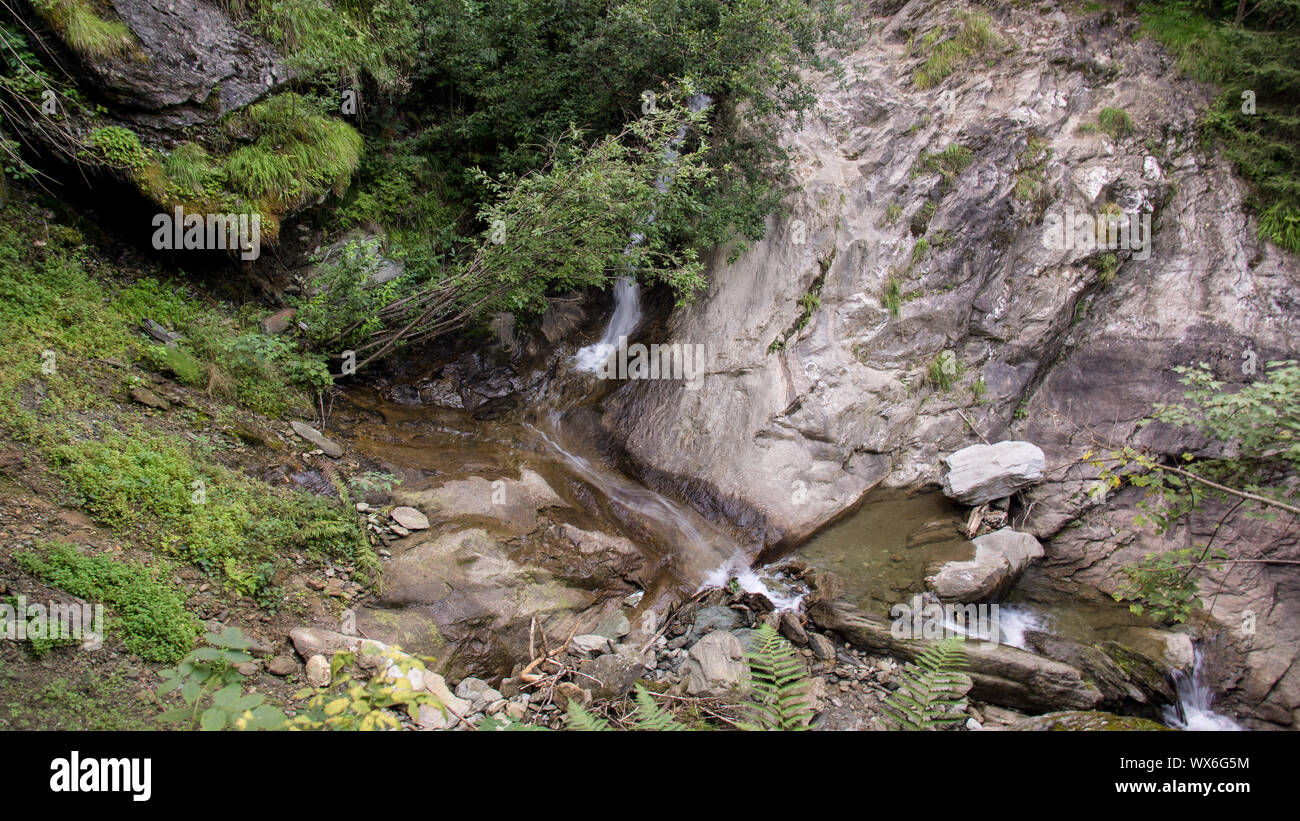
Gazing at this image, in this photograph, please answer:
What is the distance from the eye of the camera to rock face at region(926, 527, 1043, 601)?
7496 millimetres

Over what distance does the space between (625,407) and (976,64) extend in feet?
31.1

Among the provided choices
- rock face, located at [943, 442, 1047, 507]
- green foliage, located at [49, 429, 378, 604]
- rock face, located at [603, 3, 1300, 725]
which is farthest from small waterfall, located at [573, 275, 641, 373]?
rock face, located at [943, 442, 1047, 507]

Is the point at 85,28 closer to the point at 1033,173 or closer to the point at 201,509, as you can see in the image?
the point at 201,509

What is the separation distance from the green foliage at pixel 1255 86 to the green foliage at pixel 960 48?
290cm

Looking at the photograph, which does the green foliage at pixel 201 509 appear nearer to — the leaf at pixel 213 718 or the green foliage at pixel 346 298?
the leaf at pixel 213 718

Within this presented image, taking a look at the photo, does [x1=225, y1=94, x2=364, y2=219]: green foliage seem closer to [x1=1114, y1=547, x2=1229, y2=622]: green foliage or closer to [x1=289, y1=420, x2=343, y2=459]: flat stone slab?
[x1=289, y1=420, x2=343, y2=459]: flat stone slab

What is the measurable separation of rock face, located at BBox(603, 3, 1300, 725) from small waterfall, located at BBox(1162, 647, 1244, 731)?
184 centimetres

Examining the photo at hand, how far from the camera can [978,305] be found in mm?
10367

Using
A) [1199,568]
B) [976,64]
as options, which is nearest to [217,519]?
[1199,568]

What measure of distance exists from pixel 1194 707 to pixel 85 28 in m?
15.0

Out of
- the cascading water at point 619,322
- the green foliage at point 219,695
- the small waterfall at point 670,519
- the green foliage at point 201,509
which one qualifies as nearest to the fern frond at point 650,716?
the green foliage at point 219,695

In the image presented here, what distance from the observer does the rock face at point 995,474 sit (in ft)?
29.6

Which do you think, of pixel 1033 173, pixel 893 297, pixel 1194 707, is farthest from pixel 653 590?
pixel 1033 173
